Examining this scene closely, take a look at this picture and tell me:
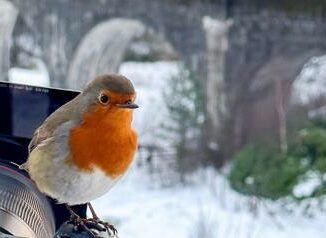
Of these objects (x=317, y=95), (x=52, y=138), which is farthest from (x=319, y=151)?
(x=52, y=138)

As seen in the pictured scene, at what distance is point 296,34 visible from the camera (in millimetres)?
6551

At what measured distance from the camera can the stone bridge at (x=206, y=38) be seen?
21.1 ft

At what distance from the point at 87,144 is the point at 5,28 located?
21.8 ft

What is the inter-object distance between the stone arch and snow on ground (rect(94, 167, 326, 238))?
1205mm

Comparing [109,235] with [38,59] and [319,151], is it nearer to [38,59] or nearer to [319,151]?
[319,151]

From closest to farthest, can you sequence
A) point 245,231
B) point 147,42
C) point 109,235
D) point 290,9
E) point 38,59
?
1. point 109,235
2. point 245,231
3. point 290,9
4. point 38,59
5. point 147,42

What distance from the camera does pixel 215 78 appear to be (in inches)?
260

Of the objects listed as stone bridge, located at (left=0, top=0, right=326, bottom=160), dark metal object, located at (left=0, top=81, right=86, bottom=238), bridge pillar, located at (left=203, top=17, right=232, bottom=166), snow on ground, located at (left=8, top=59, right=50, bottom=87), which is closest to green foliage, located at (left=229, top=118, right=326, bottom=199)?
bridge pillar, located at (left=203, top=17, right=232, bottom=166)

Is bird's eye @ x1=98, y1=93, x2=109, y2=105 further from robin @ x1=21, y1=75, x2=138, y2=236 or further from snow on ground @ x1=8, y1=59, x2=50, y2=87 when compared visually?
snow on ground @ x1=8, y1=59, x2=50, y2=87

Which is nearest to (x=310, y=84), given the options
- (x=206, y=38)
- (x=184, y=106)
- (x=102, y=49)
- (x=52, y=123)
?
(x=184, y=106)

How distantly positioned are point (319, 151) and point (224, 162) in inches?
32.0

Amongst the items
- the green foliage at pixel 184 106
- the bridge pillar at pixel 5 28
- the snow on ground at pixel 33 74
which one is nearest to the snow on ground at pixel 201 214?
the green foliage at pixel 184 106

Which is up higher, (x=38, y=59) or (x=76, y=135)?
(x=76, y=135)

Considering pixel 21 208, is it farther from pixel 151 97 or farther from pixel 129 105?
pixel 151 97
